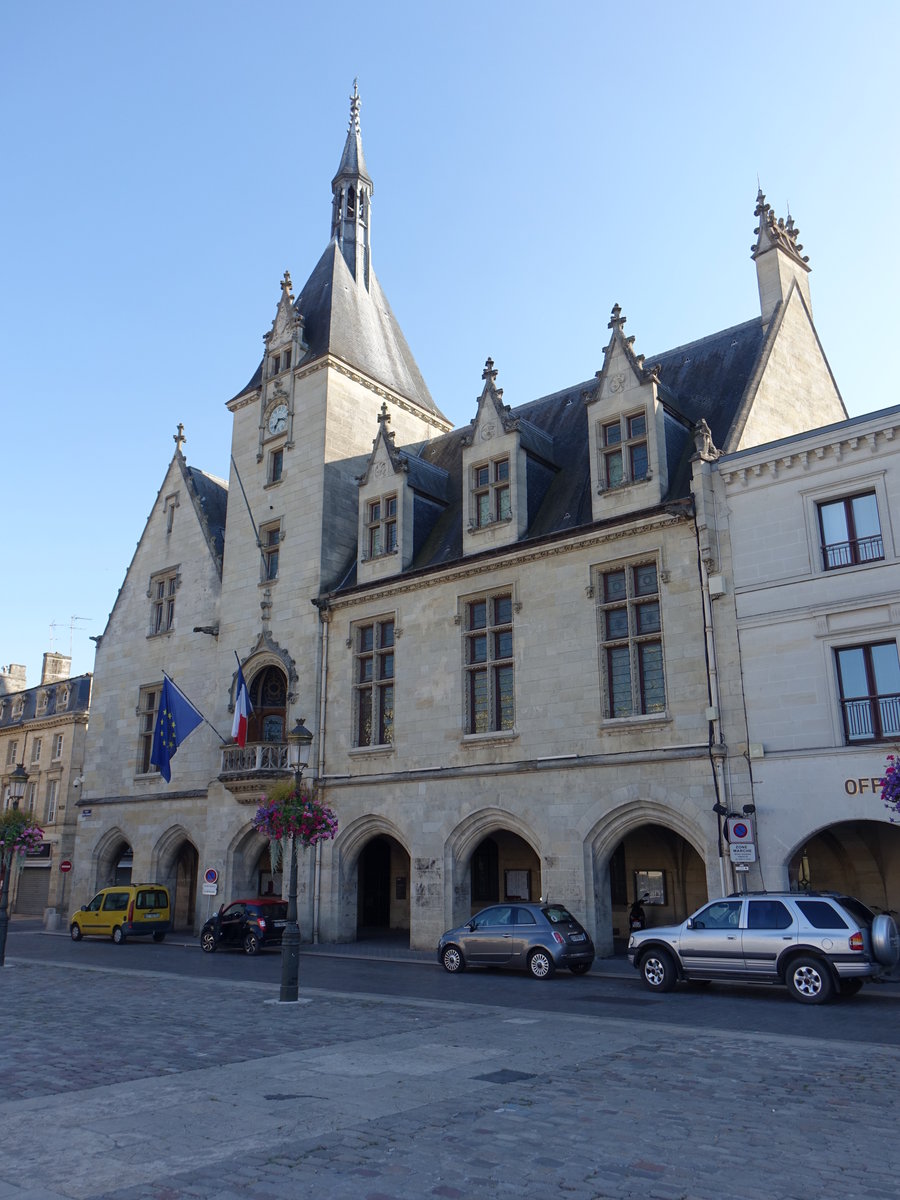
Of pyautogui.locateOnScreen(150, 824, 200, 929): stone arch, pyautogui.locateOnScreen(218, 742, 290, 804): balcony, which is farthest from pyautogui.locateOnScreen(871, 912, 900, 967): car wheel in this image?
pyautogui.locateOnScreen(150, 824, 200, 929): stone arch

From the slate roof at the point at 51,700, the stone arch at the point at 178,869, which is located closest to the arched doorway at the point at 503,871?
the stone arch at the point at 178,869

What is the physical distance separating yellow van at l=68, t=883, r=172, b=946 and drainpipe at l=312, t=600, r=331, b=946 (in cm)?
582

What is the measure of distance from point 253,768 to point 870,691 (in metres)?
16.9

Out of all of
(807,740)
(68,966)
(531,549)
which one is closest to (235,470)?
(531,549)

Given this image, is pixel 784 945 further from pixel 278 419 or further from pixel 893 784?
pixel 278 419

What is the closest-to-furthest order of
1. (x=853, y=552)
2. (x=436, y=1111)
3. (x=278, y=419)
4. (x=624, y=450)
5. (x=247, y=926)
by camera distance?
1. (x=436, y=1111)
2. (x=853, y=552)
3. (x=624, y=450)
4. (x=247, y=926)
5. (x=278, y=419)

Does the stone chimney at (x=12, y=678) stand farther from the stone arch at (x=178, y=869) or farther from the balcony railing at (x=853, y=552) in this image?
the balcony railing at (x=853, y=552)

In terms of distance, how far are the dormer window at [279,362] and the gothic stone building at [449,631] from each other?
122 mm

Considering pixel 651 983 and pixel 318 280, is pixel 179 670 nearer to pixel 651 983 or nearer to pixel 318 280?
pixel 318 280

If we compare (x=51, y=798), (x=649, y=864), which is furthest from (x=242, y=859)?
(x=51, y=798)

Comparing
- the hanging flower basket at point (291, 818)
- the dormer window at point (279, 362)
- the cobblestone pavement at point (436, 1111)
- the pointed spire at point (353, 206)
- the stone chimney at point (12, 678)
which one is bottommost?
the cobblestone pavement at point (436, 1111)

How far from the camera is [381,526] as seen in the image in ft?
92.5

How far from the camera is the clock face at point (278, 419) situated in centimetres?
3200

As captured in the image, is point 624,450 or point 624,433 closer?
point 624,450
